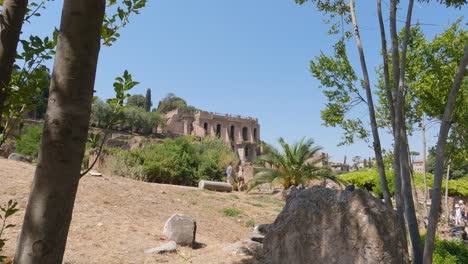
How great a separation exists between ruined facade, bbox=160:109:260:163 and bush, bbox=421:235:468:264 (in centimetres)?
5905

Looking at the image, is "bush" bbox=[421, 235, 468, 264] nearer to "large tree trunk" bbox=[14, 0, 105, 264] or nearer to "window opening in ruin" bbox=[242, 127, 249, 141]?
"large tree trunk" bbox=[14, 0, 105, 264]

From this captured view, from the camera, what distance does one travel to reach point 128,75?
1865 millimetres

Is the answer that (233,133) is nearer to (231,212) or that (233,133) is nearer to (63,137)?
(231,212)

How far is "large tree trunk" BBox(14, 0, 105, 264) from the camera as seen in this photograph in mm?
1213

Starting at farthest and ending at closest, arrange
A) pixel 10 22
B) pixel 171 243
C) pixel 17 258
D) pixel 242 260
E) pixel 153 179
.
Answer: pixel 153 179
pixel 171 243
pixel 242 260
pixel 10 22
pixel 17 258

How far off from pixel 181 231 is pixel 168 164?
9.68 meters

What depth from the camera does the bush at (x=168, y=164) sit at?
15148mm

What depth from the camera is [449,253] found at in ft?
20.0

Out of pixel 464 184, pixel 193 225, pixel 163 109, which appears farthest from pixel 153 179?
pixel 163 109

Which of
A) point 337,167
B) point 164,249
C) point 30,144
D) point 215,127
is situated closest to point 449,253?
point 164,249

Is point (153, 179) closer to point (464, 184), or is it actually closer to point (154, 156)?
point (154, 156)

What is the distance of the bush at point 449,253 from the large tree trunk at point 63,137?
581 centimetres

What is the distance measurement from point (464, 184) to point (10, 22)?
2673 centimetres

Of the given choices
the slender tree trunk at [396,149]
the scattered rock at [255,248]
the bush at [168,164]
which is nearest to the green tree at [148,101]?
the bush at [168,164]
